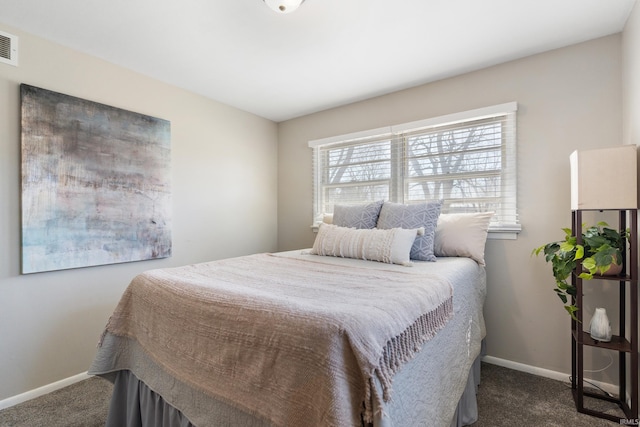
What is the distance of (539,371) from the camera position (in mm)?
2254

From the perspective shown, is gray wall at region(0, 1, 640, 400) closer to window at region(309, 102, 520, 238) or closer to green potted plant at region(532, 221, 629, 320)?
window at region(309, 102, 520, 238)

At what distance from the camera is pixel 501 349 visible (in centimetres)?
241

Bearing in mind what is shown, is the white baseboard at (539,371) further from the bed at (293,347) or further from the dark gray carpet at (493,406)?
the bed at (293,347)

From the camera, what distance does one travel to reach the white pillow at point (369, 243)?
2.07 metres

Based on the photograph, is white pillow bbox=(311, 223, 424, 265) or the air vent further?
white pillow bbox=(311, 223, 424, 265)

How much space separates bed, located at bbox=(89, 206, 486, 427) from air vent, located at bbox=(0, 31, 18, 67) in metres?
1.74

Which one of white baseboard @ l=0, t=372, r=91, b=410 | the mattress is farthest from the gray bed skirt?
white baseboard @ l=0, t=372, r=91, b=410

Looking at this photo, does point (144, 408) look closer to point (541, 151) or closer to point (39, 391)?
point (39, 391)

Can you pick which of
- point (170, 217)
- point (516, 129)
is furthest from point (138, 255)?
point (516, 129)

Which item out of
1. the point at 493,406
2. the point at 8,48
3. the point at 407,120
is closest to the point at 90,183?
the point at 8,48

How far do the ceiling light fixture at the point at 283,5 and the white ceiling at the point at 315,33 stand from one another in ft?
0.27

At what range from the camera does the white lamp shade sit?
157cm

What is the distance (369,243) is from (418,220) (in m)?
0.43

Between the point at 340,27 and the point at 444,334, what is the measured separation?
1.93 metres
